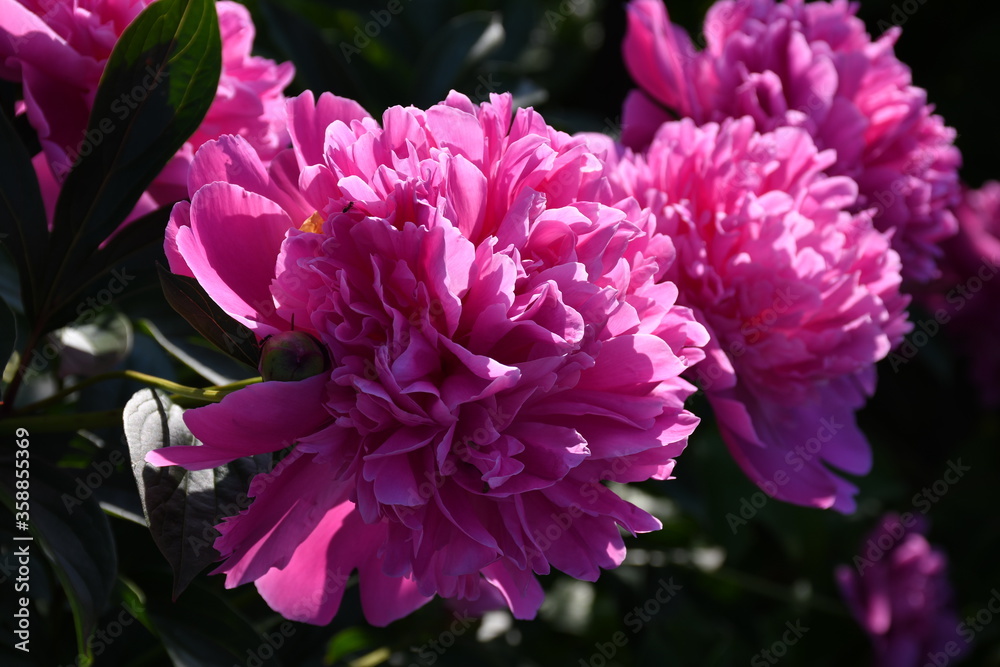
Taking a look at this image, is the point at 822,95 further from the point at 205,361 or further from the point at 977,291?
the point at 977,291

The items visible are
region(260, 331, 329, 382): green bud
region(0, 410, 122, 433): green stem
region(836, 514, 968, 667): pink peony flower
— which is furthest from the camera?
region(836, 514, 968, 667): pink peony flower

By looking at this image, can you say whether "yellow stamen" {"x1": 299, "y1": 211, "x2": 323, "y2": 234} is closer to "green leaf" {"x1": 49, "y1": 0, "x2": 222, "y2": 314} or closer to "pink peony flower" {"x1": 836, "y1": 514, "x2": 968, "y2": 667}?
"green leaf" {"x1": 49, "y1": 0, "x2": 222, "y2": 314}

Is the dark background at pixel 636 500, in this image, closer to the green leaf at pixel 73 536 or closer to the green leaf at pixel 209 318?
the green leaf at pixel 73 536

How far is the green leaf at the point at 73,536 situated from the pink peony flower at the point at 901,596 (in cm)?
164

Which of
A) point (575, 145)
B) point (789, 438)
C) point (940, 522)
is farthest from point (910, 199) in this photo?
point (940, 522)

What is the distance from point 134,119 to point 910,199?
895 millimetres

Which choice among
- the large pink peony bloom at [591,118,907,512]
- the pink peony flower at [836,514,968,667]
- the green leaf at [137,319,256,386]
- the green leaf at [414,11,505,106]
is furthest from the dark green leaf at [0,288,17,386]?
the pink peony flower at [836,514,968,667]

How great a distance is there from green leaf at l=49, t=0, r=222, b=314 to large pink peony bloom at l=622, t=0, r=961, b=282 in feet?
1.86

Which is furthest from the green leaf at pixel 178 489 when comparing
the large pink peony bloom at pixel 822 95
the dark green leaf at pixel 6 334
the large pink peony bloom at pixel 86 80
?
the large pink peony bloom at pixel 822 95

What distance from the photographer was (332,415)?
2.05 ft

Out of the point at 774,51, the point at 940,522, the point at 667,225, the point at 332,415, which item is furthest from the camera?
the point at 940,522

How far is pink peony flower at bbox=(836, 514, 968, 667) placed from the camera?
188 centimetres

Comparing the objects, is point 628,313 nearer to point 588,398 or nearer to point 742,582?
point 588,398

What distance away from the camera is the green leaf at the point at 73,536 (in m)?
0.68
